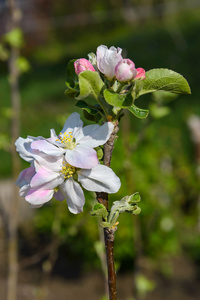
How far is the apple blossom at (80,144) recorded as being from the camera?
1.86ft

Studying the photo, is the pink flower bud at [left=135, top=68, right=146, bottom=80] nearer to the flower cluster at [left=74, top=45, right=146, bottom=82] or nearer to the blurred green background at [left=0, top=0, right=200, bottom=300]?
the flower cluster at [left=74, top=45, right=146, bottom=82]

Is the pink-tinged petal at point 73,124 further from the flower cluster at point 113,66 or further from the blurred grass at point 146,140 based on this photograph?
the blurred grass at point 146,140

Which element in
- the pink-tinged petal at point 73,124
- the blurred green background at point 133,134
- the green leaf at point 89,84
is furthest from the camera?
the blurred green background at point 133,134

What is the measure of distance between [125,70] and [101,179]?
161 mm

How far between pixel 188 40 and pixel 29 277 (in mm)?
5968

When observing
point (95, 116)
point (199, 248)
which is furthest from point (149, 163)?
point (95, 116)

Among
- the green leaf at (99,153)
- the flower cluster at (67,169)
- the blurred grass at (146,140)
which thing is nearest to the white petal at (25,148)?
the flower cluster at (67,169)

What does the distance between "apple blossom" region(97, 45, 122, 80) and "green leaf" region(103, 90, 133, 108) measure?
0.10ft

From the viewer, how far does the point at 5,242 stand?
3029 mm

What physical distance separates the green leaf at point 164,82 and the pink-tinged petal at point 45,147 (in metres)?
0.15

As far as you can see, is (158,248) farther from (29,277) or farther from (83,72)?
(83,72)

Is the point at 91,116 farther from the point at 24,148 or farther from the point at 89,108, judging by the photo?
the point at 24,148

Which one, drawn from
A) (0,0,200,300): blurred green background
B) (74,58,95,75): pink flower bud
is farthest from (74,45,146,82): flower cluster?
(0,0,200,300): blurred green background

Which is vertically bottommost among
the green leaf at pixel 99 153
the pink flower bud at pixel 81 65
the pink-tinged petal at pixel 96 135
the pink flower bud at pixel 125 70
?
the green leaf at pixel 99 153
